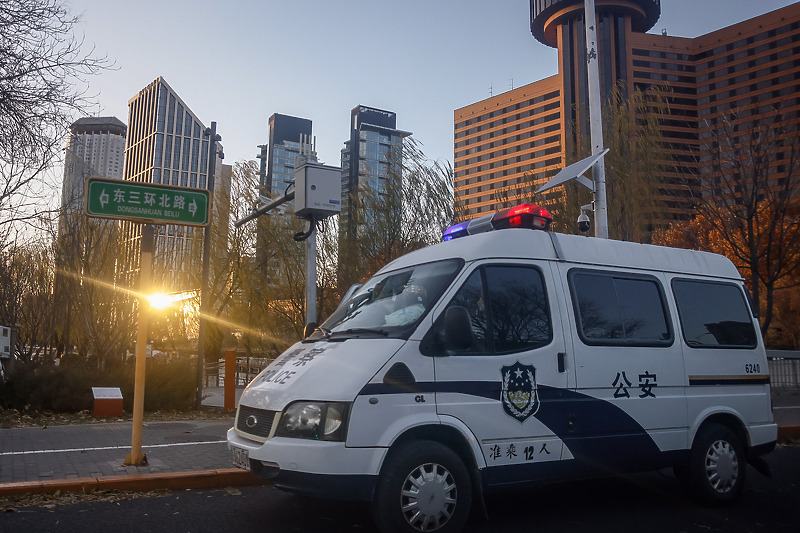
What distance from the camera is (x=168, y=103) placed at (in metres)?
35.7

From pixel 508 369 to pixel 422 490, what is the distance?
1205 millimetres

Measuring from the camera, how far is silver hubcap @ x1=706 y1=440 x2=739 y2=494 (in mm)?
6426

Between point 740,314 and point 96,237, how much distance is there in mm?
17509

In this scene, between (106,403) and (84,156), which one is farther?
(84,156)

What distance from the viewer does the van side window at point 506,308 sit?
5328mm

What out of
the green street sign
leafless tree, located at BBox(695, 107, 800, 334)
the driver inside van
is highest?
leafless tree, located at BBox(695, 107, 800, 334)

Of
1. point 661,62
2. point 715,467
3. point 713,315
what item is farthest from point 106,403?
point 661,62

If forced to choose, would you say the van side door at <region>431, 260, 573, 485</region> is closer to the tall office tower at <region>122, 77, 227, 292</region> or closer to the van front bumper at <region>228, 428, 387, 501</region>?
the van front bumper at <region>228, 428, 387, 501</region>

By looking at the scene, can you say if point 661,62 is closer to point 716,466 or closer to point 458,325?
point 716,466

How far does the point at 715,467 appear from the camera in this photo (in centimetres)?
646

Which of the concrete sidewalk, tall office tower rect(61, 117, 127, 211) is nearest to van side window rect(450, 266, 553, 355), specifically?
the concrete sidewalk

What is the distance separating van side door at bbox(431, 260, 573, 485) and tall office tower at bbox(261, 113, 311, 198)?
570ft

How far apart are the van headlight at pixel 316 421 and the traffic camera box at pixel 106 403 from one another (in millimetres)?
8563

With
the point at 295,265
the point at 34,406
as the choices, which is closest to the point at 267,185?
the point at 295,265
